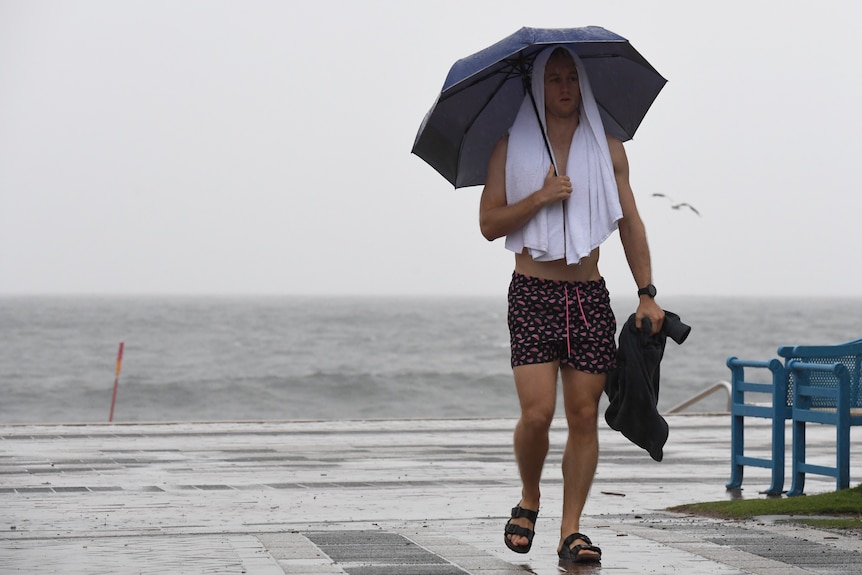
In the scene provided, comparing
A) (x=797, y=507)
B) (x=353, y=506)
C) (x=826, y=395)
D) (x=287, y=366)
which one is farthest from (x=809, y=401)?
(x=287, y=366)

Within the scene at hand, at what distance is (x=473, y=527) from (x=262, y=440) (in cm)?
705

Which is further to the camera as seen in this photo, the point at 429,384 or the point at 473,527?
the point at 429,384

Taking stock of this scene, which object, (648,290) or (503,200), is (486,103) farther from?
(648,290)

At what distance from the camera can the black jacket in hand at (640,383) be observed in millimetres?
5781

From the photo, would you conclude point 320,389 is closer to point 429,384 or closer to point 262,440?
point 429,384

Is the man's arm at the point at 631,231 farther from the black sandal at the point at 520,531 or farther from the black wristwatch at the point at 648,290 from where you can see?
the black sandal at the point at 520,531

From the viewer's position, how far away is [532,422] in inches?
226

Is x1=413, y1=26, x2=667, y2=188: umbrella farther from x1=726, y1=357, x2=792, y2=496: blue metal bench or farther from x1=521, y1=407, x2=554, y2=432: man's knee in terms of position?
x1=726, y1=357, x2=792, y2=496: blue metal bench

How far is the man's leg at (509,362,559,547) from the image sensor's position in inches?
225

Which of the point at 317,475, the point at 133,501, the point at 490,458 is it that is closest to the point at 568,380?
the point at 133,501

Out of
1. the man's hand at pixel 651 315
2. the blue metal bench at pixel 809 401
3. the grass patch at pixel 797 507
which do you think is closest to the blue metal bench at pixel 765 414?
the blue metal bench at pixel 809 401

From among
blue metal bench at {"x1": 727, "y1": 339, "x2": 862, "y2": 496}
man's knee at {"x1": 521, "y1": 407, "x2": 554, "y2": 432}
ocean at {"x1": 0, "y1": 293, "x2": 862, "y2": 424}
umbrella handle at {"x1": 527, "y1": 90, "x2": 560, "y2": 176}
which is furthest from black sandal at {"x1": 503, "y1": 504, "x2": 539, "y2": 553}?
ocean at {"x1": 0, "y1": 293, "x2": 862, "y2": 424}

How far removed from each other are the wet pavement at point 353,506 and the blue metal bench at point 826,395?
0.53 meters

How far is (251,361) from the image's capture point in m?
65.1
